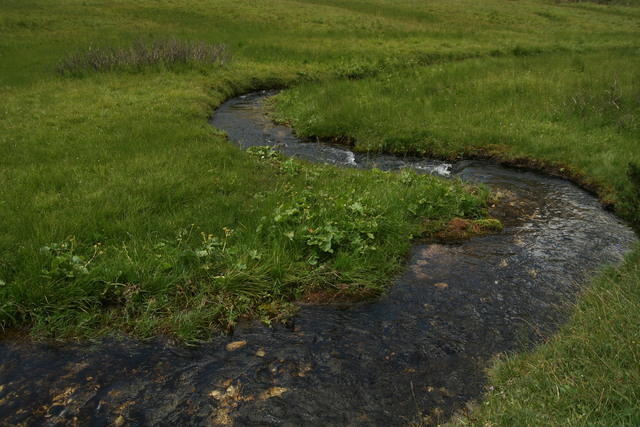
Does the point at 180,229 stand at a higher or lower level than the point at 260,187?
higher

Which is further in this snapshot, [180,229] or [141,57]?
[141,57]

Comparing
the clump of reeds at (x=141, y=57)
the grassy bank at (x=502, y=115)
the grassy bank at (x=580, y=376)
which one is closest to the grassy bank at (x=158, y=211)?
the clump of reeds at (x=141, y=57)

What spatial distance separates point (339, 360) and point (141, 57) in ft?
80.4

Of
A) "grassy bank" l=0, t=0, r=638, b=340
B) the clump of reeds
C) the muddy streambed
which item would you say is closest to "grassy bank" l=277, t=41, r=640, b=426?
the muddy streambed

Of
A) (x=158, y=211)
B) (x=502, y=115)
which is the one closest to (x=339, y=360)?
(x=158, y=211)

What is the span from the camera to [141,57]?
2614 centimetres

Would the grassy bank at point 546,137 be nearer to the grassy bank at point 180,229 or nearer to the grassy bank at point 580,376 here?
the grassy bank at point 580,376

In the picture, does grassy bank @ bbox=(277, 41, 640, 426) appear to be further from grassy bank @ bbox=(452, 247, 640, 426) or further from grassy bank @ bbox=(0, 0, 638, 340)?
grassy bank @ bbox=(0, 0, 638, 340)

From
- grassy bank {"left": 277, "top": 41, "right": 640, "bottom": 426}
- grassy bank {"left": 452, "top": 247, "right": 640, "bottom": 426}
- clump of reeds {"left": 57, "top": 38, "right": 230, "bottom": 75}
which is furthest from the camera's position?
clump of reeds {"left": 57, "top": 38, "right": 230, "bottom": 75}

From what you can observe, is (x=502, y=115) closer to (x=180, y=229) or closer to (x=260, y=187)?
(x=260, y=187)

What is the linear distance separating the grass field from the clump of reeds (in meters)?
0.23

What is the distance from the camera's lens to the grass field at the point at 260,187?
697 centimetres

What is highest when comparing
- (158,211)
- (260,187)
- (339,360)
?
(158,211)

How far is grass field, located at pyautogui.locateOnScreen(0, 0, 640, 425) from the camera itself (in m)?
6.97
